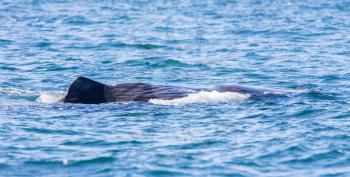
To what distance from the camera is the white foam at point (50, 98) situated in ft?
64.1

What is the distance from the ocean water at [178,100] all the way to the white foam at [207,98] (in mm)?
42

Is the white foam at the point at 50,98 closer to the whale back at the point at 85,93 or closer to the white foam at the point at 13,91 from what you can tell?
the whale back at the point at 85,93

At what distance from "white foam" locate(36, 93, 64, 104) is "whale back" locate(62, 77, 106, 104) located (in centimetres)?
49

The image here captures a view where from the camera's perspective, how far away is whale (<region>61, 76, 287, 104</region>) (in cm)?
1895

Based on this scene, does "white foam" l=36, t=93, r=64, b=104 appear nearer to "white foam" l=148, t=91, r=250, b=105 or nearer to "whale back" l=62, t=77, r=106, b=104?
"whale back" l=62, t=77, r=106, b=104

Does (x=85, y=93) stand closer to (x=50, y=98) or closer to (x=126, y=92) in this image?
(x=126, y=92)

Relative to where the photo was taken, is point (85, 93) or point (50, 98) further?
point (50, 98)

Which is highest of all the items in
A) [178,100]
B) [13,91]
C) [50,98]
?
[13,91]

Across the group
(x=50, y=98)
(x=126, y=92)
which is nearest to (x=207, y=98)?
(x=126, y=92)

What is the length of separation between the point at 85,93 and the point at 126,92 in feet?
3.09

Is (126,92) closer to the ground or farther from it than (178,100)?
farther from it

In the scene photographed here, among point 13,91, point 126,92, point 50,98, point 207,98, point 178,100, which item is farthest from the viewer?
point 13,91

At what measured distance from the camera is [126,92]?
63.7 feet

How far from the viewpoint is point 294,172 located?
1310 cm
